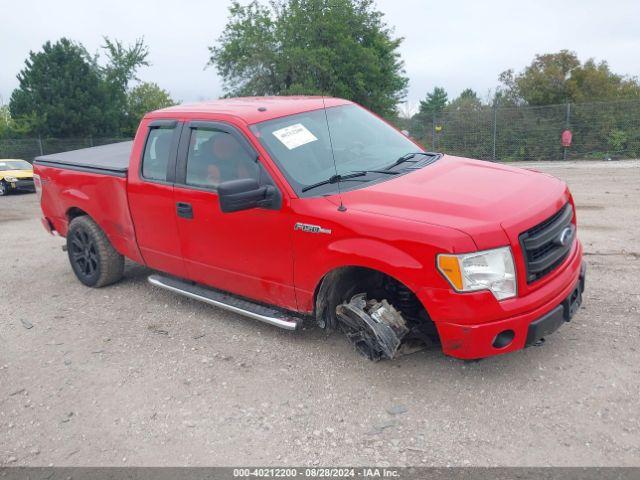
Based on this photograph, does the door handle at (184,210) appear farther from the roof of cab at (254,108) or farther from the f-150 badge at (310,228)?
the f-150 badge at (310,228)

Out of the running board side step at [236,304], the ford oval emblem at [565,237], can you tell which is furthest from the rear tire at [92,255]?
the ford oval emblem at [565,237]

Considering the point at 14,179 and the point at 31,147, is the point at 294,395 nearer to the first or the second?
the point at 14,179

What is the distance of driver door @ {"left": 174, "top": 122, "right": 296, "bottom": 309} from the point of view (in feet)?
13.4

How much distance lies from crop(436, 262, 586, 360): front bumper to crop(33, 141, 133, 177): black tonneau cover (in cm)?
342

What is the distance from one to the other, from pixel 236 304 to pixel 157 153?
1553 mm

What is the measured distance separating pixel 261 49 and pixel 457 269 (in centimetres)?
2632

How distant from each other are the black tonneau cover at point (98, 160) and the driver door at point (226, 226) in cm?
97

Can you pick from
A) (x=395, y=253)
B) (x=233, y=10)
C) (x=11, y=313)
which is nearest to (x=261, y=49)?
(x=233, y=10)

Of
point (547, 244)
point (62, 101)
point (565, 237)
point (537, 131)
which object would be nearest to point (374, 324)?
point (547, 244)

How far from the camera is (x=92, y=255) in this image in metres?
5.98

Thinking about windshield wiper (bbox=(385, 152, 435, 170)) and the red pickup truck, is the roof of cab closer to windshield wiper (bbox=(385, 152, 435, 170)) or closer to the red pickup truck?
the red pickup truck

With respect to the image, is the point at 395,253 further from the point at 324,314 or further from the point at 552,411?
the point at 552,411

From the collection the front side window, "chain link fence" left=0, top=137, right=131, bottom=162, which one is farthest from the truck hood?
"chain link fence" left=0, top=137, right=131, bottom=162

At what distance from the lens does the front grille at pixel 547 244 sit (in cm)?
333
